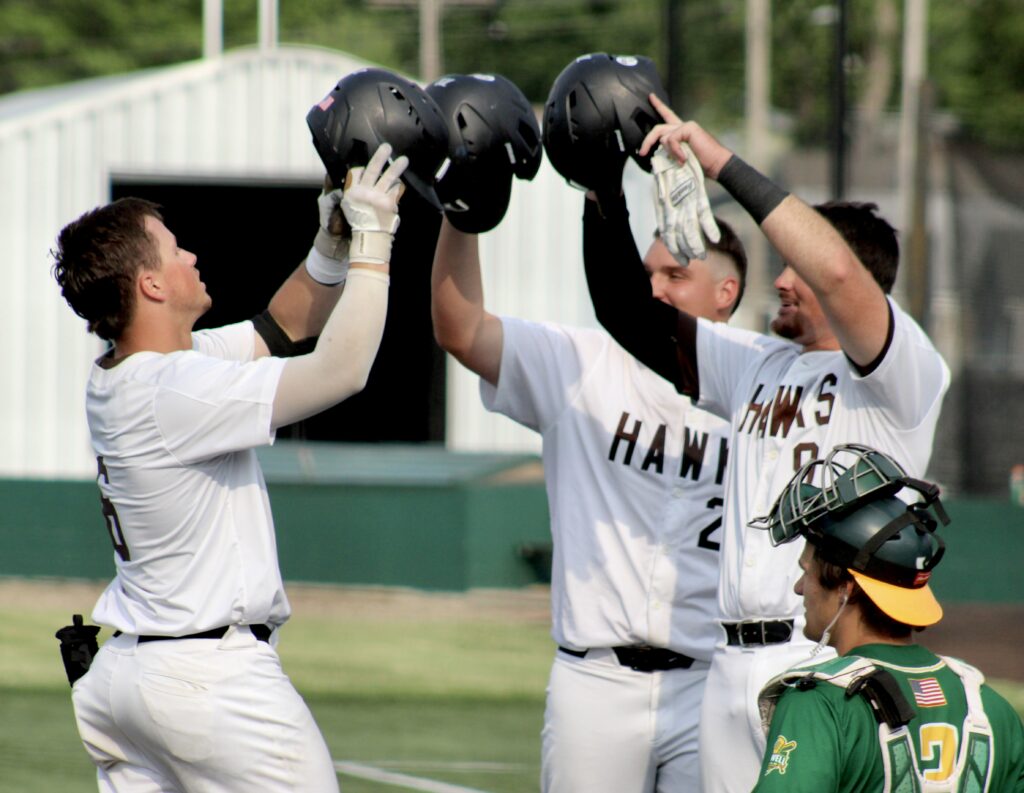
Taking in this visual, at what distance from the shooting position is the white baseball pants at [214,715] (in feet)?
12.0

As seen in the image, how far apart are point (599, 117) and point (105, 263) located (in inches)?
54.5

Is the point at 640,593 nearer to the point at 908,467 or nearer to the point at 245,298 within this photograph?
the point at 908,467

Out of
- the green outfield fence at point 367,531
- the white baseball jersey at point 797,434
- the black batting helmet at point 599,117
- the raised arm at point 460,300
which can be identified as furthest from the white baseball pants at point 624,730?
the green outfield fence at point 367,531

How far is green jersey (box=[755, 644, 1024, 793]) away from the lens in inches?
105

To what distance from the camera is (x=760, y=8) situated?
1148 inches

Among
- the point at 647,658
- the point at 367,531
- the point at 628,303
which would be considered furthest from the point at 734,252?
the point at 367,531

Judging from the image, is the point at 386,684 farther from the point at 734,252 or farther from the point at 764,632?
the point at 764,632

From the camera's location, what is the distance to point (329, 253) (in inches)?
172

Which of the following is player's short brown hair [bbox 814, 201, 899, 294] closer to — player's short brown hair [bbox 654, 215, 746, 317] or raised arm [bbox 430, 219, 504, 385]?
player's short brown hair [bbox 654, 215, 746, 317]

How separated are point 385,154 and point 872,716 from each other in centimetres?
183

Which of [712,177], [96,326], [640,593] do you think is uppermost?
[712,177]

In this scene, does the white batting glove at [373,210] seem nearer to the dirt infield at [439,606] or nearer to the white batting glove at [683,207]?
the white batting glove at [683,207]

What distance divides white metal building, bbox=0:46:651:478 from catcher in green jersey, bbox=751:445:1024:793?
11825mm

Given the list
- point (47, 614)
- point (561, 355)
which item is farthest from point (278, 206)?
point (561, 355)
